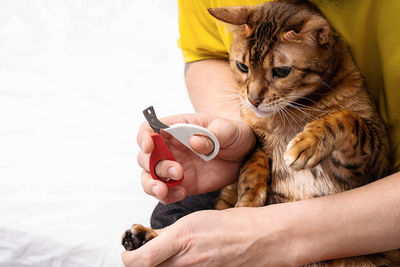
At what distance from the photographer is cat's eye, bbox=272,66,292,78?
0.95m

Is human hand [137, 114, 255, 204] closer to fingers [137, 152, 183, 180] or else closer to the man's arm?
fingers [137, 152, 183, 180]

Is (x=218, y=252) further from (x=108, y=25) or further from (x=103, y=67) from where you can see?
(x=108, y=25)

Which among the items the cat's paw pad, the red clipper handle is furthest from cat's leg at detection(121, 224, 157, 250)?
the cat's paw pad

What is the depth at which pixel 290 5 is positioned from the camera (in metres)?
1.01

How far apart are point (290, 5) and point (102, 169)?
2.74 feet

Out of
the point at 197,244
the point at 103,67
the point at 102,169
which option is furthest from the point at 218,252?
the point at 103,67

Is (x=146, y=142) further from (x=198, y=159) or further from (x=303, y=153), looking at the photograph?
(x=303, y=153)

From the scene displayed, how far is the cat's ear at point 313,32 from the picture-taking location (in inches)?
34.9

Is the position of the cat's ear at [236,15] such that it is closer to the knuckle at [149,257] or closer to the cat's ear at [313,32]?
the cat's ear at [313,32]

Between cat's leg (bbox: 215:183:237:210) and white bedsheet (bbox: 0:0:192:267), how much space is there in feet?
0.86

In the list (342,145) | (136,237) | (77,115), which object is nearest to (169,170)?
(136,237)

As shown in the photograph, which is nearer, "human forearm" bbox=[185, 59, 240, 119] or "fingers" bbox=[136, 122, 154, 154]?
"fingers" bbox=[136, 122, 154, 154]

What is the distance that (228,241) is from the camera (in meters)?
0.95

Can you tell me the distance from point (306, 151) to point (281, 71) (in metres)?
0.20
